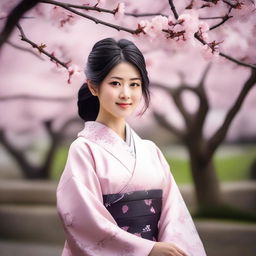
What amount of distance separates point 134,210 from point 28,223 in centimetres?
176

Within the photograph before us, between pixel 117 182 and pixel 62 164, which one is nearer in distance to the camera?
pixel 117 182

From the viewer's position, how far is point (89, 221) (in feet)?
5.10

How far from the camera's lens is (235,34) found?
114 inches

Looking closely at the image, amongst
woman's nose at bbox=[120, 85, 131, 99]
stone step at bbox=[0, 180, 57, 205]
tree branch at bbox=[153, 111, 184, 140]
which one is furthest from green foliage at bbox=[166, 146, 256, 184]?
woman's nose at bbox=[120, 85, 131, 99]

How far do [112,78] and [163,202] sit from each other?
51 cm

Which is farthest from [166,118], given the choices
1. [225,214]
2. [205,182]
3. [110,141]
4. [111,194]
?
[111,194]

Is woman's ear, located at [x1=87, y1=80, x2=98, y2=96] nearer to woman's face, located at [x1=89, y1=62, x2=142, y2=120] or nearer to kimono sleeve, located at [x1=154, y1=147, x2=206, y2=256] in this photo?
woman's face, located at [x1=89, y1=62, x2=142, y2=120]

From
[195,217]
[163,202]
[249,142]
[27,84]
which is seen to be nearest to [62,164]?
[27,84]

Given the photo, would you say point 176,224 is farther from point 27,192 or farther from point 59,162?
point 27,192

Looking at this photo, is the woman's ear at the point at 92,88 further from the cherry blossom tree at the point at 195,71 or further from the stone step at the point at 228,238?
the stone step at the point at 228,238

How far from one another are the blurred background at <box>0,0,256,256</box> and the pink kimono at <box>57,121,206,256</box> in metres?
1.14

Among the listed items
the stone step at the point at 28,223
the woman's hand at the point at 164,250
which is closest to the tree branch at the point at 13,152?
the stone step at the point at 28,223

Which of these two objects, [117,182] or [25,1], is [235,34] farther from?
[117,182]

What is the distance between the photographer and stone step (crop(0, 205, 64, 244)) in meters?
3.17
